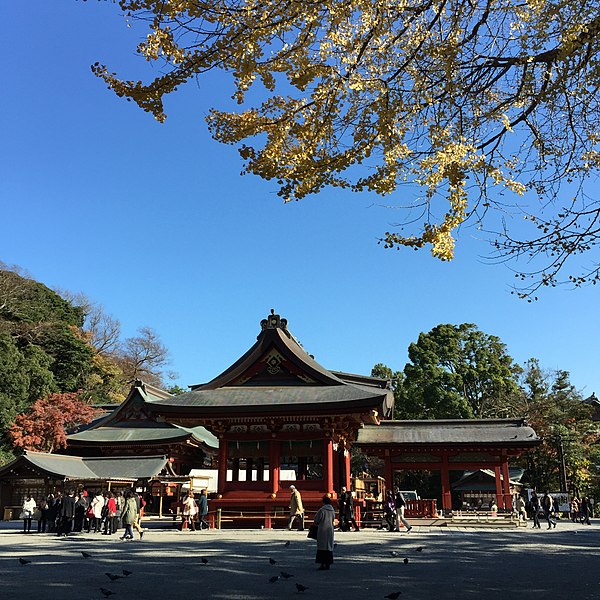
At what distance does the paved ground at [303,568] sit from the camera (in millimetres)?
7949

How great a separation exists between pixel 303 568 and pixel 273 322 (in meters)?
13.8

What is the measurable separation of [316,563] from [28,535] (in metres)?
13.5

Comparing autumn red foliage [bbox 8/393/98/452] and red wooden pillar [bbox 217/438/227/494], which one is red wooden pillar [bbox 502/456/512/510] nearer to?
red wooden pillar [bbox 217/438/227/494]

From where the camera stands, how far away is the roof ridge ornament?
2333 centimetres

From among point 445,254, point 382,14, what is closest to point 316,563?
point 445,254

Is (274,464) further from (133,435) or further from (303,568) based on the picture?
(133,435)

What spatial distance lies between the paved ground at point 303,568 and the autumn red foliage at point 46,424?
18.1m

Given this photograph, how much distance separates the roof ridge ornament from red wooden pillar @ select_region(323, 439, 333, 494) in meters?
5.06

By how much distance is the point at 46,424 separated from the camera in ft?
114

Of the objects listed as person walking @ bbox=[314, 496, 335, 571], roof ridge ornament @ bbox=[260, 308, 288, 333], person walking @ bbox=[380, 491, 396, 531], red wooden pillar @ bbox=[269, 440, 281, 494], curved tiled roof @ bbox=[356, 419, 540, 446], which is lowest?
person walking @ bbox=[380, 491, 396, 531]

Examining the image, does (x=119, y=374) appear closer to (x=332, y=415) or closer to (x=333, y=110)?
(x=332, y=415)

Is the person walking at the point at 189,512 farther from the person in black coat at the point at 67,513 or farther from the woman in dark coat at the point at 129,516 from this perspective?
the person in black coat at the point at 67,513

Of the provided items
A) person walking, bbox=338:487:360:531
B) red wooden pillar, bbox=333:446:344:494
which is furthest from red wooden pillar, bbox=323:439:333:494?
red wooden pillar, bbox=333:446:344:494

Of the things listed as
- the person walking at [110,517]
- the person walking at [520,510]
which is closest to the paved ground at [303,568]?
the person walking at [110,517]
